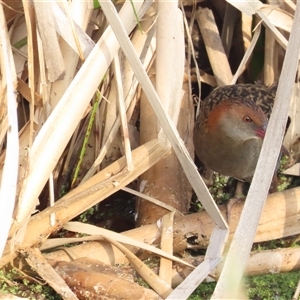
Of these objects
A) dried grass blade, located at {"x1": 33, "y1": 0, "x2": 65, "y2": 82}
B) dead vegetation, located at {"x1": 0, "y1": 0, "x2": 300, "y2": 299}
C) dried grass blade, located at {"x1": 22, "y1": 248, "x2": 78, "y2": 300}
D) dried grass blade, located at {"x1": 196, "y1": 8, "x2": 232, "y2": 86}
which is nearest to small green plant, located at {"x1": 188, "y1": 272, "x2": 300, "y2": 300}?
dead vegetation, located at {"x1": 0, "y1": 0, "x2": 300, "y2": 299}

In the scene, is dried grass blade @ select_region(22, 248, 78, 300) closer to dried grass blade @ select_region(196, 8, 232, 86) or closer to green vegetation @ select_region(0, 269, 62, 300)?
green vegetation @ select_region(0, 269, 62, 300)

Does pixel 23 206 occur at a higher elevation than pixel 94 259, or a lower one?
higher

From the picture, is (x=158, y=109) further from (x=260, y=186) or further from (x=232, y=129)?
(x=232, y=129)

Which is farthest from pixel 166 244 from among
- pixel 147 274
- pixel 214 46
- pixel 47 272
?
pixel 214 46

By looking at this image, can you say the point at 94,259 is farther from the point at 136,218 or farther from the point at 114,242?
the point at 136,218

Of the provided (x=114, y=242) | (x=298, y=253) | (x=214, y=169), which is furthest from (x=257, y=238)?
(x=214, y=169)

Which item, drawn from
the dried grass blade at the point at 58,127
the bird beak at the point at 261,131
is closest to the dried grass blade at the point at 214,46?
the bird beak at the point at 261,131

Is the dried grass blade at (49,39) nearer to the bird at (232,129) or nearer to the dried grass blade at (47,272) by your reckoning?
the dried grass blade at (47,272)

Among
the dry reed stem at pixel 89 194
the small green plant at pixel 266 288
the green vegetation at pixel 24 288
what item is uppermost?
the dry reed stem at pixel 89 194
